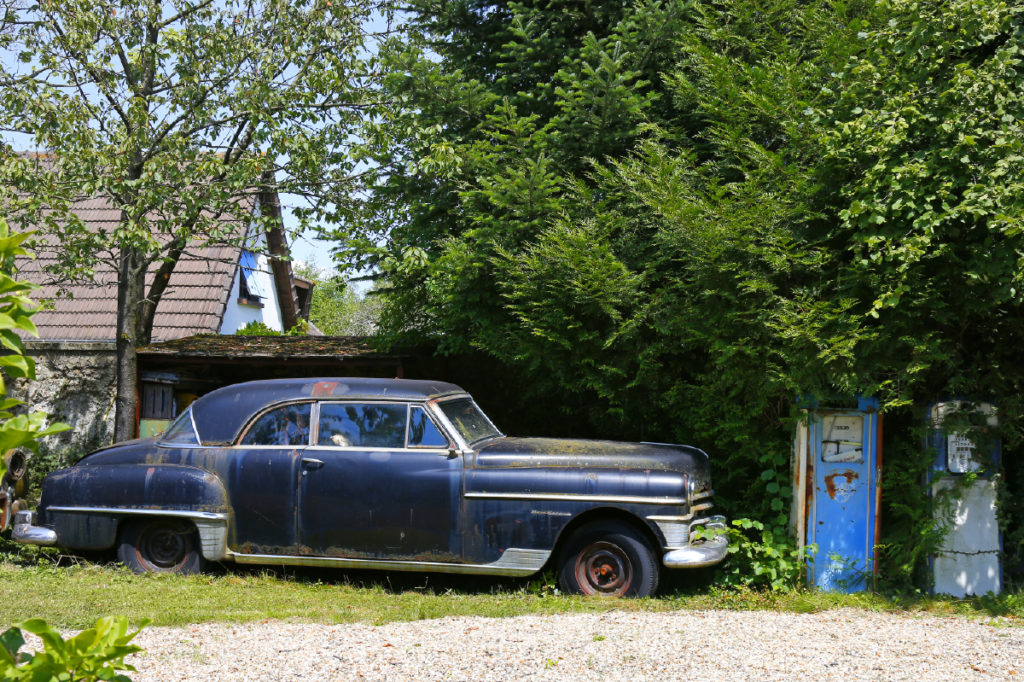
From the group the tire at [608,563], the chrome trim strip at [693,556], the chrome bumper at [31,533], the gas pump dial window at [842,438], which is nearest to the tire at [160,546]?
the chrome bumper at [31,533]

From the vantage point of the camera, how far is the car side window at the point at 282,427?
7.74m

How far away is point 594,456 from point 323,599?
7.90 ft

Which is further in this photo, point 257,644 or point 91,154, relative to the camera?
point 91,154

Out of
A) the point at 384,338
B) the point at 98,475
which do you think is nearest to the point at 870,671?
the point at 98,475

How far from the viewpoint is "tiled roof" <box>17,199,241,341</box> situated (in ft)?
53.6

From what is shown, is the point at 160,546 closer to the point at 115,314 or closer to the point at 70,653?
the point at 70,653

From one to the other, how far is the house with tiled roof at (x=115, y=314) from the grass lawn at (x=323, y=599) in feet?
7.40

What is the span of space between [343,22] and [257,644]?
29.3 feet

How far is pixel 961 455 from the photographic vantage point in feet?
23.6

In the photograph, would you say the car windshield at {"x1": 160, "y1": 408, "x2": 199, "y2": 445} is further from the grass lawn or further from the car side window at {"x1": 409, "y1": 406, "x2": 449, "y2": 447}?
the car side window at {"x1": 409, "y1": 406, "x2": 449, "y2": 447}

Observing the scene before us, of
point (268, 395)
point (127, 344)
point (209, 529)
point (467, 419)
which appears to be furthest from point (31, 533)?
point (127, 344)

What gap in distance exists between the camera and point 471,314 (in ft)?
31.3

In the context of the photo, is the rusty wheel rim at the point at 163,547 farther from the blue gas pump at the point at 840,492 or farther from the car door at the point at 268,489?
the blue gas pump at the point at 840,492

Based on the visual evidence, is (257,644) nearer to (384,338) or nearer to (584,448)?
(584,448)
